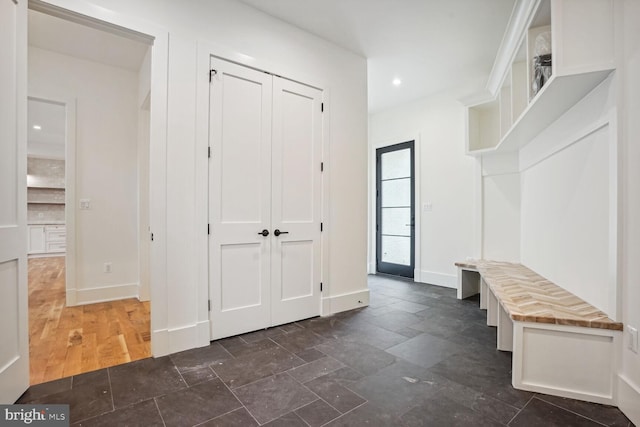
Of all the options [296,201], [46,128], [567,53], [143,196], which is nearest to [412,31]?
[567,53]

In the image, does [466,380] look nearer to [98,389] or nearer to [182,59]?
[98,389]

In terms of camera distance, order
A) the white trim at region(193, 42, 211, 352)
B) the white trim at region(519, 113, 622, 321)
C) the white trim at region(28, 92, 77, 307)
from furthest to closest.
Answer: the white trim at region(28, 92, 77, 307) < the white trim at region(193, 42, 211, 352) < the white trim at region(519, 113, 622, 321)

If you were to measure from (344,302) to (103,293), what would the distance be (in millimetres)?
2906

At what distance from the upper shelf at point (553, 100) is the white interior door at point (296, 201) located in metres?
1.80

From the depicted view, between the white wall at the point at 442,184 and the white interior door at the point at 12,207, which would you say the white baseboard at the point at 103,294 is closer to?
the white interior door at the point at 12,207

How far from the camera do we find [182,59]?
7.70ft

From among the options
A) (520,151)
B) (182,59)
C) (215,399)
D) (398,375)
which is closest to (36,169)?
(182,59)

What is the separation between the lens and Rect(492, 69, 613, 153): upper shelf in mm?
1740

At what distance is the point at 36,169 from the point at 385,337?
9.90m

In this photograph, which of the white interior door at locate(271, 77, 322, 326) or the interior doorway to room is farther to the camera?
the interior doorway to room

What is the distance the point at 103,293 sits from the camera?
12.2 ft

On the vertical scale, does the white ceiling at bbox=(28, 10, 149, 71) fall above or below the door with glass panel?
above

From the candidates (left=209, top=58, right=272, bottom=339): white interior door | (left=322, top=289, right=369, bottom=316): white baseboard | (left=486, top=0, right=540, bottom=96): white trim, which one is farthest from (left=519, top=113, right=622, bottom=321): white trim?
(left=209, top=58, right=272, bottom=339): white interior door

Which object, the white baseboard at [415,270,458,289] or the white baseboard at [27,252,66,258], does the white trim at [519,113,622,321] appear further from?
the white baseboard at [27,252,66,258]
